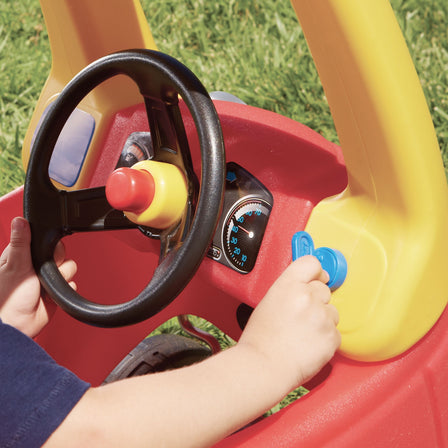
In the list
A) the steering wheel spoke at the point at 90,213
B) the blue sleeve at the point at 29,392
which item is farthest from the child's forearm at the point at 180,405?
the steering wheel spoke at the point at 90,213

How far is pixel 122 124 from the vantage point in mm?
966

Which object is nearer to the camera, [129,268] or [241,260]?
[241,260]

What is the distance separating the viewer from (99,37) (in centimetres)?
98

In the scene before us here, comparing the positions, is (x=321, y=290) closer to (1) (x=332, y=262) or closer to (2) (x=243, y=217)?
(1) (x=332, y=262)

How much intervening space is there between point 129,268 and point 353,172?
53 cm

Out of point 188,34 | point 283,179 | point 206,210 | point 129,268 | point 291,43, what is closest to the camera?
point 206,210

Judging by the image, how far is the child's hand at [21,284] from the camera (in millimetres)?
812

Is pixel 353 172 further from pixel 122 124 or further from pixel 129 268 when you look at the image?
pixel 129 268

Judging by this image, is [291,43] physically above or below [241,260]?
above

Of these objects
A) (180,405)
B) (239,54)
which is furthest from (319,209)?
(239,54)

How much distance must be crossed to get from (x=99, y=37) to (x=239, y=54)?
854 millimetres

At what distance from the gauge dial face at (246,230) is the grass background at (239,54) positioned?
30.8 inches

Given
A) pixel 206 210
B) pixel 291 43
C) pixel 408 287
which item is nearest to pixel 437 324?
pixel 408 287

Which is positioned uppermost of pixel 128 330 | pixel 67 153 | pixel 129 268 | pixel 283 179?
pixel 67 153
